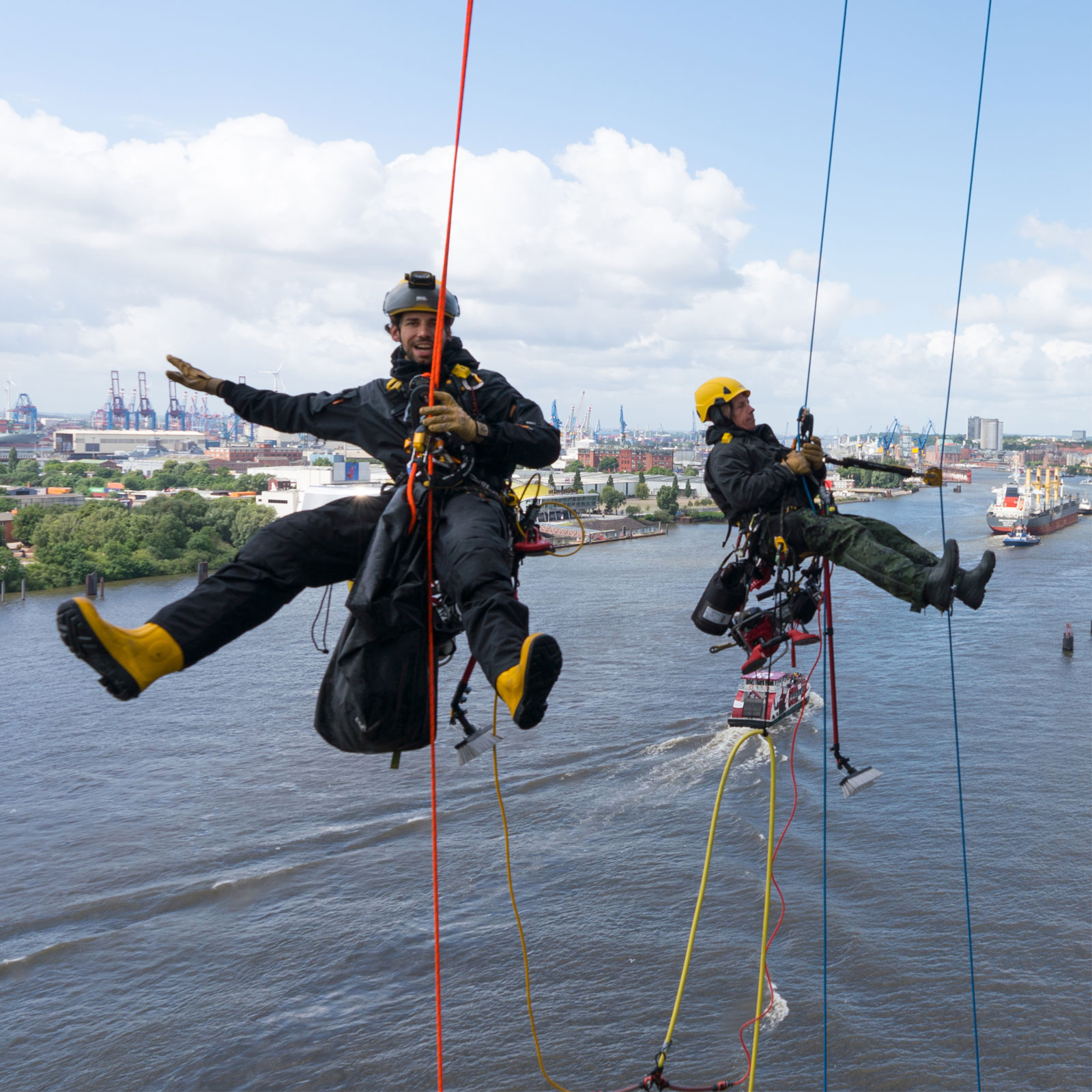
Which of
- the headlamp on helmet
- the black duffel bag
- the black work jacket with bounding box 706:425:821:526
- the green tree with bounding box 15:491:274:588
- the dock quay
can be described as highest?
the headlamp on helmet

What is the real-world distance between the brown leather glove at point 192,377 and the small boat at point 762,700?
270 cm

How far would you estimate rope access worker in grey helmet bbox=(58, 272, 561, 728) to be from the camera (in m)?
2.19

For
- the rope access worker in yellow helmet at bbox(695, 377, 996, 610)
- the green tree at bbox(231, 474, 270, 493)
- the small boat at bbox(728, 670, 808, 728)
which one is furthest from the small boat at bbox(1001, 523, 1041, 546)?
the rope access worker in yellow helmet at bbox(695, 377, 996, 610)

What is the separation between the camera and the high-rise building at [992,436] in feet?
291

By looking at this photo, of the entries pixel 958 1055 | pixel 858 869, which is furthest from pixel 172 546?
pixel 958 1055

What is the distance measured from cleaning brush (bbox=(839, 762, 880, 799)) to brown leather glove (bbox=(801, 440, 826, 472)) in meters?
1.23

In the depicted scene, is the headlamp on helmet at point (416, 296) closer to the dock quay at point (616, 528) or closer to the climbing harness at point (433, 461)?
the climbing harness at point (433, 461)

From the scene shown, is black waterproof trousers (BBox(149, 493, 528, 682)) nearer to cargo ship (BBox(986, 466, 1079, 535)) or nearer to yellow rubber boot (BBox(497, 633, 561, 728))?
yellow rubber boot (BBox(497, 633, 561, 728))

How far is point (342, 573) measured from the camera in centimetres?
271

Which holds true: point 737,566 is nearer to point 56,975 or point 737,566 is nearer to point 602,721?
point 56,975

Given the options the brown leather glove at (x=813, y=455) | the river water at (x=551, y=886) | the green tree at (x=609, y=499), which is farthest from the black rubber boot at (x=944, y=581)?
the green tree at (x=609, y=499)

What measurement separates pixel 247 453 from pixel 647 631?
49447mm

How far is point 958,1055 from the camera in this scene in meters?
15.7

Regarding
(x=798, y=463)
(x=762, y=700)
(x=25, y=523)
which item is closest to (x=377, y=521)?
(x=798, y=463)
